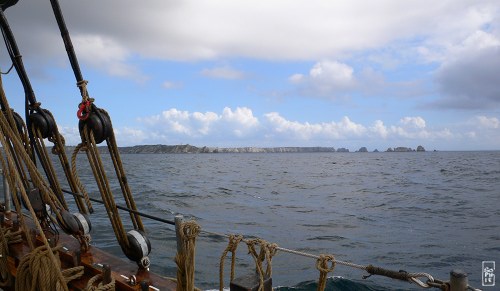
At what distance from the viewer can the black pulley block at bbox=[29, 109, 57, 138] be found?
14.7 feet

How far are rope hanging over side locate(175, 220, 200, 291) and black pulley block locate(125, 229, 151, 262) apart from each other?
921 mm

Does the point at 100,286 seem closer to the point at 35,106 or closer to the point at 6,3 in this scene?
the point at 35,106

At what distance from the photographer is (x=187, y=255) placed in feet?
9.70

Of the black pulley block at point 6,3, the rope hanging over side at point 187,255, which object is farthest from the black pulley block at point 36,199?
the rope hanging over side at point 187,255

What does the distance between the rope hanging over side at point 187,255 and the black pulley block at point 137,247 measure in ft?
3.02

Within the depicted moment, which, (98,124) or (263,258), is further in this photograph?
(98,124)

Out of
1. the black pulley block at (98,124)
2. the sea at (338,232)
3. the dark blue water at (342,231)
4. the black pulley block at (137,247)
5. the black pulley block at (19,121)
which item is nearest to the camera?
the black pulley block at (98,124)

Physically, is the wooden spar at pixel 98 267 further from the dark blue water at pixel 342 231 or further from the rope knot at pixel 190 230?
the dark blue water at pixel 342 231

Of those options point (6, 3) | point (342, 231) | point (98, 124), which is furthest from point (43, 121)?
point (342, 231)

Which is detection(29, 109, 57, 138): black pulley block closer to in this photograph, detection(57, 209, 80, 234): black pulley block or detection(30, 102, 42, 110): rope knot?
detection(30, 102, 42, 110): rope knot

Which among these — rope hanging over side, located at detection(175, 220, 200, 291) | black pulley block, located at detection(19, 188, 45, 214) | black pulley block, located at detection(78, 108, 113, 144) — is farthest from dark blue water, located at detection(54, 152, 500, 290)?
rope hanging over side, located at detection(175, 220, 200, 291)

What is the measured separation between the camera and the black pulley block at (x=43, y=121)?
4477 mm

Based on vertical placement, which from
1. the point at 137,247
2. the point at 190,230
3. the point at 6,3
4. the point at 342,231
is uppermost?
the point at 6,3

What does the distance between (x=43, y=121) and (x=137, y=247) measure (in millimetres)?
1845
